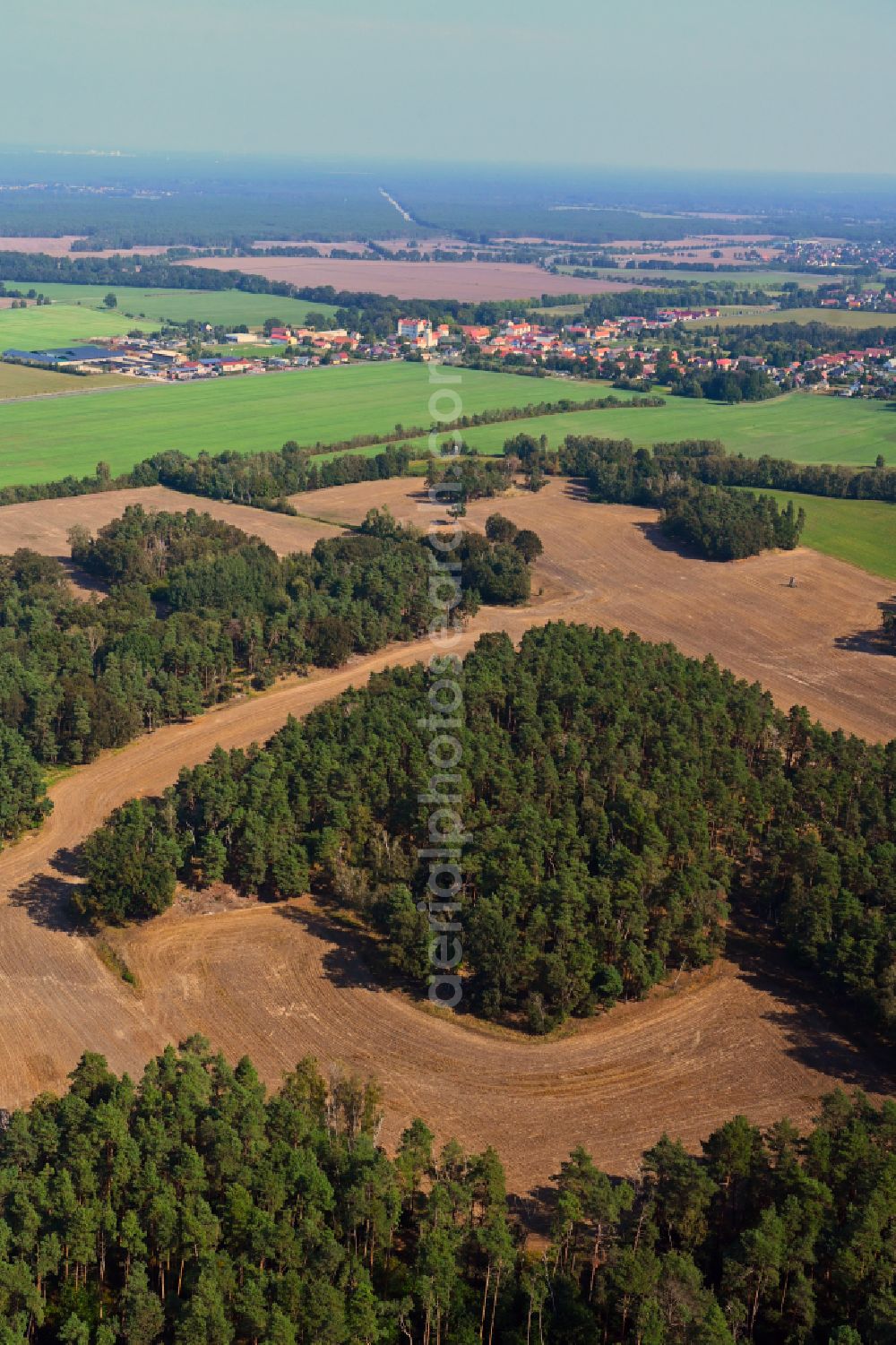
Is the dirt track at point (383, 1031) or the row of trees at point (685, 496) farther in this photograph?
the row of trees at point (685, 496)

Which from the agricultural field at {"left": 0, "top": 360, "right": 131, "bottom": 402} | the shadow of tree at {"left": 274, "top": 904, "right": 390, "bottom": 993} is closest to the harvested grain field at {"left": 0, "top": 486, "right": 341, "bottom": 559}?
the agricultural field at {"left": 0, "top": 360, "right": 131, "bottom": 402}

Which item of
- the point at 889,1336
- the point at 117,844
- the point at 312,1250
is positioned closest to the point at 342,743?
the point at 117,844

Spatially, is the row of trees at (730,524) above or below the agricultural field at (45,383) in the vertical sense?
below

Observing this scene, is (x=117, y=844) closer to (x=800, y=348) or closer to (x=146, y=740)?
(x=146, y=740)

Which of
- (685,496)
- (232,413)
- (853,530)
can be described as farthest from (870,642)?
(232,413)

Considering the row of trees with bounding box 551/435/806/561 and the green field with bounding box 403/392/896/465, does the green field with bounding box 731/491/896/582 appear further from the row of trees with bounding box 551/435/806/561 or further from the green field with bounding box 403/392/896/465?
the green field with bounding box 403/392/896/465

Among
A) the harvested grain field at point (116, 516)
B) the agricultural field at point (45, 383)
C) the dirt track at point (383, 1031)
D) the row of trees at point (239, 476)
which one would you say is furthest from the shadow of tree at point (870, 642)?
the agricultural field at point (45, 383)

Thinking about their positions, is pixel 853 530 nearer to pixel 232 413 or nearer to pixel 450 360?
pixel 232 413

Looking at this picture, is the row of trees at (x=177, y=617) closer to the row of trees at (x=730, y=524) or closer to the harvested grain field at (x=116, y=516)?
the harvested grain field at (x=116, y=516)

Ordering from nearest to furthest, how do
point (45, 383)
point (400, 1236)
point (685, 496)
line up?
point (400, 1236) → point (685, 496) → point (45, 383)
